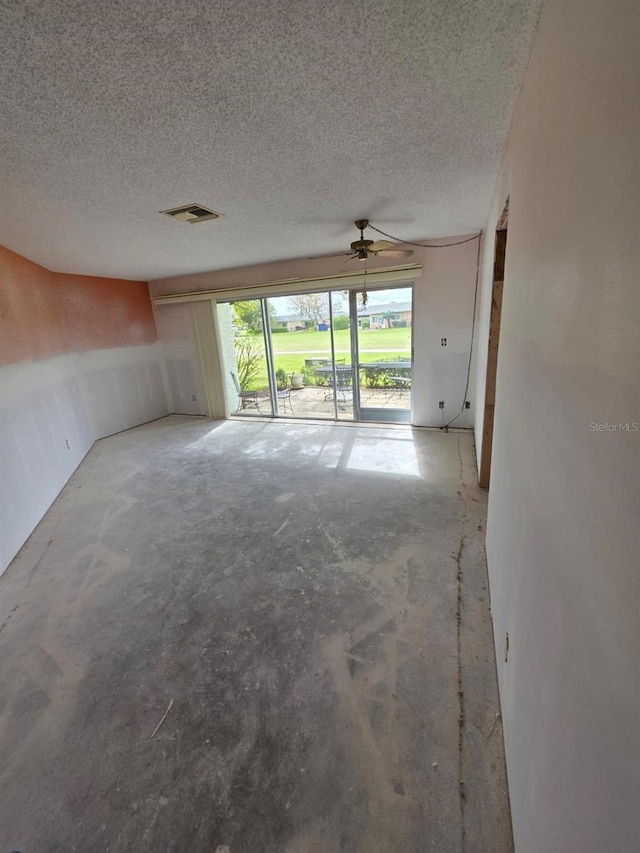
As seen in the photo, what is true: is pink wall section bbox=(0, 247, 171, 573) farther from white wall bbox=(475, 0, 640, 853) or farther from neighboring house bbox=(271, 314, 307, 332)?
white wall bbox=(475, 0, 640, 853)

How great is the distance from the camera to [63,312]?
4.83 m

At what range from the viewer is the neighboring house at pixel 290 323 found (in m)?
5.44

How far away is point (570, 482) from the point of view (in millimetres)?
729

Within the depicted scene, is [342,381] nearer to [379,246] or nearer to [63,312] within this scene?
[379,246]

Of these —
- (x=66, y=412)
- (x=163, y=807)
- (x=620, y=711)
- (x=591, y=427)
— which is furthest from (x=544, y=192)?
(x=66, y=412)

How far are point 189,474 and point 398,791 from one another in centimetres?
334

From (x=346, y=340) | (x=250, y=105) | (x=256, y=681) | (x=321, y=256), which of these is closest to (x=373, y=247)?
(x=250, y=105)

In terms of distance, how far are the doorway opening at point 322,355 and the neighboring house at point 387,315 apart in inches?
0.5

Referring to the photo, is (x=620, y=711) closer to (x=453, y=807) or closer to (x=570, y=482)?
(x=570, y=482)

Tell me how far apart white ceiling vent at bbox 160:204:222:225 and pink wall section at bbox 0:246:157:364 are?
1947 millimetres

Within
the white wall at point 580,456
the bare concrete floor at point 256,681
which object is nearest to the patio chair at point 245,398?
the bare concrete floor at point 256,681

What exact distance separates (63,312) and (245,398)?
2.90 m

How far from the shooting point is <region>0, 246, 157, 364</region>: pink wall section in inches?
135

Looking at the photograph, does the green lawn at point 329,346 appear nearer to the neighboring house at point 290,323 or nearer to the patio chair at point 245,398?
the neighboring house at point 290,323
